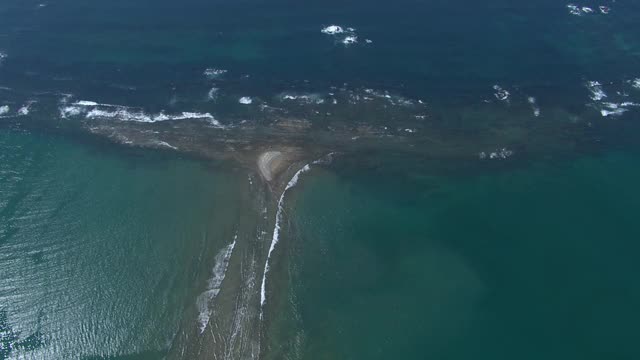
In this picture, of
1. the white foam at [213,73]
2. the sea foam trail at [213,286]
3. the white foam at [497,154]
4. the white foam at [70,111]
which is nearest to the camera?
the sea foam trail at [213,286]

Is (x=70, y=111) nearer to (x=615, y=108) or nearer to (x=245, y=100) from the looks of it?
(x=245, y=100)

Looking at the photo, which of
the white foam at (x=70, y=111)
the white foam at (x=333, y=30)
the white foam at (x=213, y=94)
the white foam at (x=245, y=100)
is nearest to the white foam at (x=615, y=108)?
the white foam at (x=333, y=30)

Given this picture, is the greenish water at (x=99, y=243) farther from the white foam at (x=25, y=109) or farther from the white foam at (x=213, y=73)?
the white foam at (x=213, y=73)

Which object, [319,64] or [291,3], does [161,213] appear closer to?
[319,64]

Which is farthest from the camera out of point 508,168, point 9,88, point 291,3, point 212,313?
point 291,3

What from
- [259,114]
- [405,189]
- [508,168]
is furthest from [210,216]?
[508,168]

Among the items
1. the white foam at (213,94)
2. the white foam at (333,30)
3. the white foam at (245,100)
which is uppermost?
the white foam at (333,30)

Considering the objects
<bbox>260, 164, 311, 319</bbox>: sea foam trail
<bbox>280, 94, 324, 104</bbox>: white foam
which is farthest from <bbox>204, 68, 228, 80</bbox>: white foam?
<bbox>260, 164, 311, 319</bbox>: sea foam trail

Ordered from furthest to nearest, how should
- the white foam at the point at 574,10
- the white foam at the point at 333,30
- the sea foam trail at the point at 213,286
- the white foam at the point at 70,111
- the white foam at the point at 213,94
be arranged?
1. the white foam at the point at 574,10
2. the white foam at the point at 333,30
3. the white foam at the point at 213,94
4. the white foam at the point at 70,111
5. the sea foam trail at the point at 213,286
